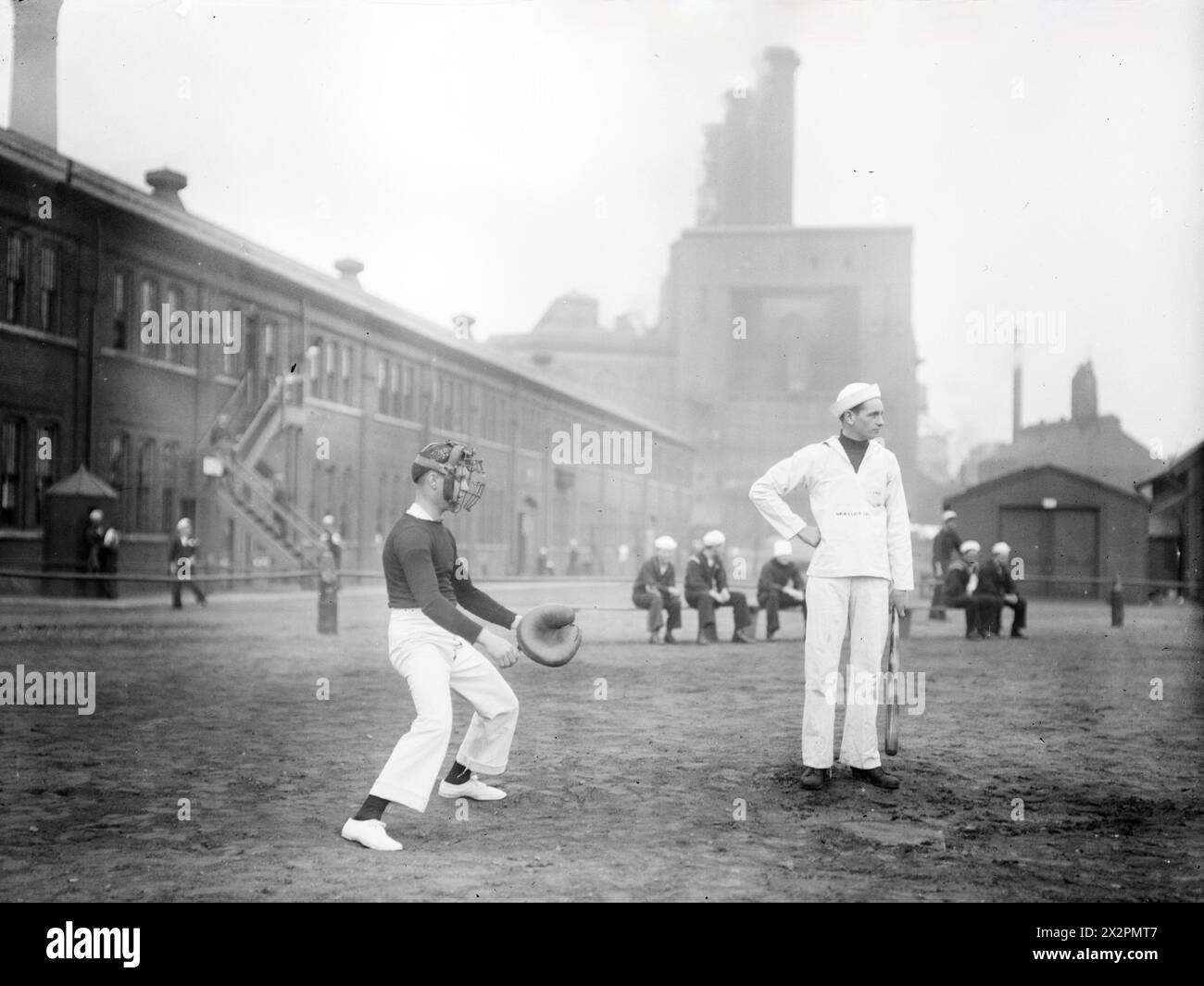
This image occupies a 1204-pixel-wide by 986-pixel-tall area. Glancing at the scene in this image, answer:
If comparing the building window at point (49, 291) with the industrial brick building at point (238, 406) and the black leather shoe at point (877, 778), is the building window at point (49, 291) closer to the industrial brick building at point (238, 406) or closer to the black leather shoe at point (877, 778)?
the industrial brick building at point (238, 406)

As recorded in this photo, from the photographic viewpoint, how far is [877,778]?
6242 mm

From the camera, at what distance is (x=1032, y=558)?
1328 inches

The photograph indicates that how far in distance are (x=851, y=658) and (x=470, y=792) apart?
1919 millimetres

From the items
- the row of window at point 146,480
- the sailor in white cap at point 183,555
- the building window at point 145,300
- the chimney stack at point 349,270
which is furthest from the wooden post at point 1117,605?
the building window at point 145,300

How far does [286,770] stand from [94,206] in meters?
16.9

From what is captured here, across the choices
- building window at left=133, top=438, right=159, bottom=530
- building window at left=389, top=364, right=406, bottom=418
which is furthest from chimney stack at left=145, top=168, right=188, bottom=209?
building window at left=133, top=438, right=159, bottom=530

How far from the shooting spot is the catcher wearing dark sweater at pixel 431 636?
505cm

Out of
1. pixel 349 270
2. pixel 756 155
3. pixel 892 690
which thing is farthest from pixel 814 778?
pixel 756 155

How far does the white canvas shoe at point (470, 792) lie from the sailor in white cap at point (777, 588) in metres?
10.8

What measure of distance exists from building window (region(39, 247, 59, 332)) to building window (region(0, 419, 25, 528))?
1753 millimetres

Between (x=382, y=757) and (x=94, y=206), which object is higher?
(x=94, y=206)
